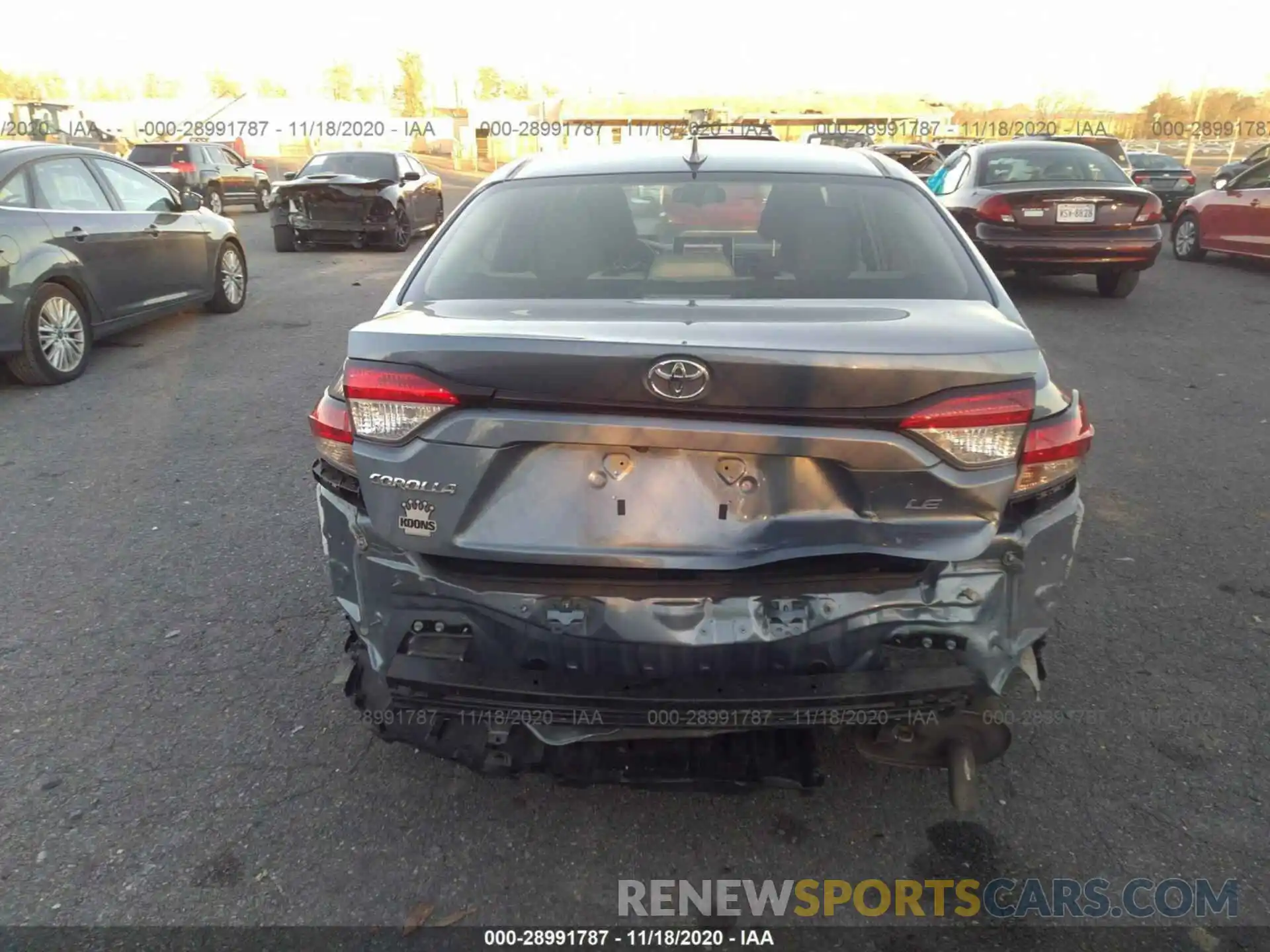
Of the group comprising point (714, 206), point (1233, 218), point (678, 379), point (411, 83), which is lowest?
point (1233, 218)

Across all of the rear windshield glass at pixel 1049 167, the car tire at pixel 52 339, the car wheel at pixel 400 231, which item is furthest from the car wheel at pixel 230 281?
the rear windshield glass at pixel 1049 167

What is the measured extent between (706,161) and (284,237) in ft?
41.6

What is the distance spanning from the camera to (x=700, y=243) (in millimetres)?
2992

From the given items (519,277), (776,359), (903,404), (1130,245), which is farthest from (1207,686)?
(1130,245)

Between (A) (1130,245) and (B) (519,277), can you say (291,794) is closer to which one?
(B) (519,277)

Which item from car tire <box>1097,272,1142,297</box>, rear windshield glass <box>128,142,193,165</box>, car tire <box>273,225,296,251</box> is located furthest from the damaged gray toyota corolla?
rear windshield glass <box>128,142,193,165</box>

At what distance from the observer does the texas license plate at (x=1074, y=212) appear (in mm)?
9062

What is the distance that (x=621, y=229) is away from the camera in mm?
2980

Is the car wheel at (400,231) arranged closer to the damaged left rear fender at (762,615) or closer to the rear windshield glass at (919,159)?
the rear windshield glass at (919,159)

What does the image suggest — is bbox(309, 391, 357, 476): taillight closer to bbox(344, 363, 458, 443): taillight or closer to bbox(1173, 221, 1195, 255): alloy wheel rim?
bbox(344, 363, 458, 443): taillight

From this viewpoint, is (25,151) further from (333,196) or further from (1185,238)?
(1185,238)

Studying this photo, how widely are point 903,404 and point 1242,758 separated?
1.74 meters

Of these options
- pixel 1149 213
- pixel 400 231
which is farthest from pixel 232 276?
pixel 1149 213

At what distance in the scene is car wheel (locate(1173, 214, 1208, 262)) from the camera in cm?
1254
